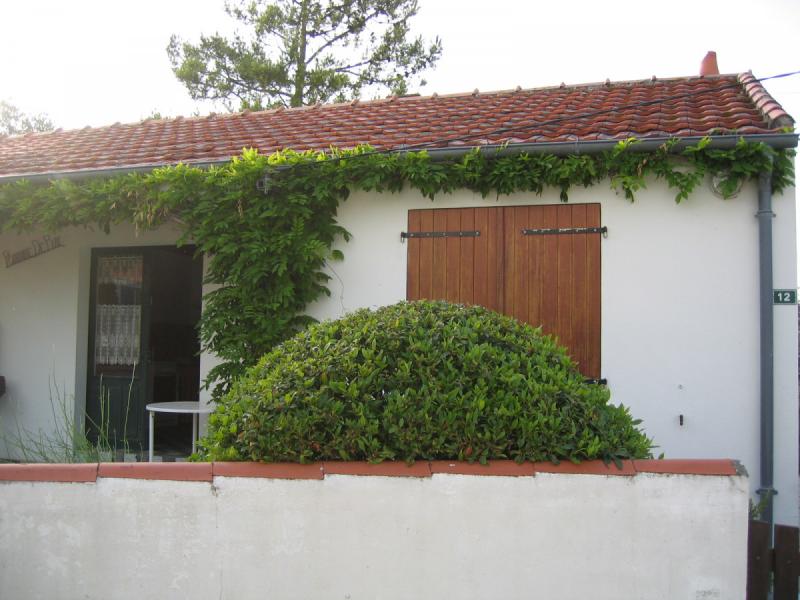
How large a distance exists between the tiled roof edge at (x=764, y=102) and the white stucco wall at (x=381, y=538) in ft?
10.2

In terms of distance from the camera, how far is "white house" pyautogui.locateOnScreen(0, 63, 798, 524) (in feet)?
15.6

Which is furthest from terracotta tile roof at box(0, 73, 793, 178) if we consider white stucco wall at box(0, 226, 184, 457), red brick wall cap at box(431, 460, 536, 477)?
red brick wall cap at box(431, 460, 536, 477)

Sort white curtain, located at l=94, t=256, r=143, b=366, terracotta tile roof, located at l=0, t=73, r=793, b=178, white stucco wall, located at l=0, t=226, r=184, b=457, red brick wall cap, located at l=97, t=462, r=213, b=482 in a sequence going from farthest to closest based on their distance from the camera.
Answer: white curtain, located at l=94, t=256, r=143, b=366 < white stucco wall, located at l=0, t=226, r=184, b=457 < terracotta tile roof, located at l=0, t=73, r=793, b=178 < red brick wall cap, located at l=97, t=462, r=213, b=482

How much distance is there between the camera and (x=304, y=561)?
3061 mm

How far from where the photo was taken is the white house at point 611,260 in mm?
4758

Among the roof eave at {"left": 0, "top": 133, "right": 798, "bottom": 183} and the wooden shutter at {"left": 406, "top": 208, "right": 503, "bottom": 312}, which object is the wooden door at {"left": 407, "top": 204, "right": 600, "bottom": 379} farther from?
the roof eave at {"left": 0, "top": 133, "right": 798, "bottom": 183}

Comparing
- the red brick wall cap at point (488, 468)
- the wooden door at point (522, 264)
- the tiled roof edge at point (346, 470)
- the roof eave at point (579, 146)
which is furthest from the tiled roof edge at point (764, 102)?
the red brick wall cap at point (488, 468)

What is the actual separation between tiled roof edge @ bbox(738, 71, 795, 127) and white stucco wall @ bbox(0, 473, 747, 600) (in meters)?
3.11

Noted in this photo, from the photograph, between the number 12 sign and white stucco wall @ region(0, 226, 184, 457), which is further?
white stucco wall @ region(0, 226, 184, 457)

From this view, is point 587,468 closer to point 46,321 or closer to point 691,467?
point 691,467

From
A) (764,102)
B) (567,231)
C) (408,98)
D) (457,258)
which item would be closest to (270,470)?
(457,258)

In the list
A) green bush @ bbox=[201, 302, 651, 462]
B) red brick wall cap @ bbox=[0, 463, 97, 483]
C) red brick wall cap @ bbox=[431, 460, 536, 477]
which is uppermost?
green bush @ bbox=[201, 302, 651, 462]

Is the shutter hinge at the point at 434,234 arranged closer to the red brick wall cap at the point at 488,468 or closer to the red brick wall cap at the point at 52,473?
the red brick wall cap at the point at 488,468

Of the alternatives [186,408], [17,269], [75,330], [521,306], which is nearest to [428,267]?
[521,306]
